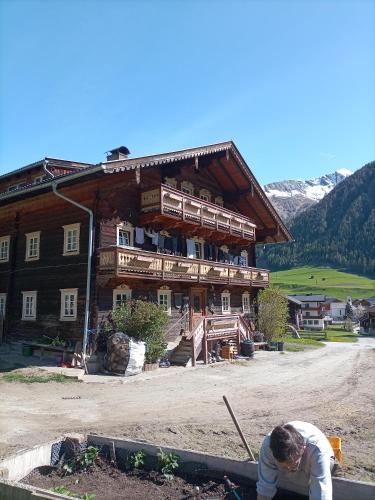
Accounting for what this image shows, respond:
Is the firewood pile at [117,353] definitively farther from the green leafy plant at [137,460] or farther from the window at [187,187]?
the window at [187,187]

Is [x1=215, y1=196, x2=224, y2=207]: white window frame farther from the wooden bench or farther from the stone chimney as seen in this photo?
the wooden bench

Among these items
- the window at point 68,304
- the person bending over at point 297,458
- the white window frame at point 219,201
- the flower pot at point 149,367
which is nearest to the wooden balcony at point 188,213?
the white window frame at point 219,201

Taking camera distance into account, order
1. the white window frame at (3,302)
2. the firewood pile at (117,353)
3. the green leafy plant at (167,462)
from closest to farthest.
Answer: the green leafy plant at (167,462)
the firewood pile at (117,353)
the white window frame at (3,302)

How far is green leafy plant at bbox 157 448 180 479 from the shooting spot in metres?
5.85

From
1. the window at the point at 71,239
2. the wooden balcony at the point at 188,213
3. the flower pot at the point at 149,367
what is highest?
the wooden balcony at the point at 188,213

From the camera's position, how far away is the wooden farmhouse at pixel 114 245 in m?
19.5

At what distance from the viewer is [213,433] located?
873 centimetres

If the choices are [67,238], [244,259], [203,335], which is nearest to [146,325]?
[203,335]

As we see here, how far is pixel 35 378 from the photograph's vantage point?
1544 cm

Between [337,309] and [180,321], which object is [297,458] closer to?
[180,321]

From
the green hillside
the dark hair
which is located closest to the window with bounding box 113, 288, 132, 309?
the dark hair

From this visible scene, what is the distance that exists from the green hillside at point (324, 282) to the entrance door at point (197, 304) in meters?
107

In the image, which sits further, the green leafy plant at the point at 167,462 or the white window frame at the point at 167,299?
the white window frame at the point at 167,299

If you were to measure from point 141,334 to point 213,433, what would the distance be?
9724 mm
